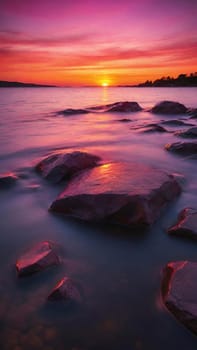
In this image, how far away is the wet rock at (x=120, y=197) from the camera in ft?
11.0

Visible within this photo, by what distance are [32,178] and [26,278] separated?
121 inches

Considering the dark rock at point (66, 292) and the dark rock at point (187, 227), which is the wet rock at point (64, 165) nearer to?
the dark rock at point (187, 227)

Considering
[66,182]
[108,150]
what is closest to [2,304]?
[66,182]

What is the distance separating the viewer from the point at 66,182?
5023mm

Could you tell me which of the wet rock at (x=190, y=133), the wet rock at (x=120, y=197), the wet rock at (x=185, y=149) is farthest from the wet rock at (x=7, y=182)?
the wet rock at (x=190, y=133)

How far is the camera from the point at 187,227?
3109mm

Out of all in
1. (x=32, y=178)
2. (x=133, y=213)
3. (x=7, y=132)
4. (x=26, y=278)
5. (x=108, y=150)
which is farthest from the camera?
(x=7, y=132)

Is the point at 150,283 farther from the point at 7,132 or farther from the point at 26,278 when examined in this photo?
the point at 7,132

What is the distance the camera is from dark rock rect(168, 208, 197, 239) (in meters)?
3.06

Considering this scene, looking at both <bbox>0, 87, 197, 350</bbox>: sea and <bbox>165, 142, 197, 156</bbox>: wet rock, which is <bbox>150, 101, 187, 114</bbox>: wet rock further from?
<bbox>0, 87, 197, 350</bbox>: sea

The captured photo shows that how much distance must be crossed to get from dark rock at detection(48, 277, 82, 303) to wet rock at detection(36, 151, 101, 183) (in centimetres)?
283

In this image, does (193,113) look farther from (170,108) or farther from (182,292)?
(182,292)

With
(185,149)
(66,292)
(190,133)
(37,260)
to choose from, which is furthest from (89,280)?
(190,133)

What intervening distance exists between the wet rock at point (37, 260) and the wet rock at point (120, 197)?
807 mm
